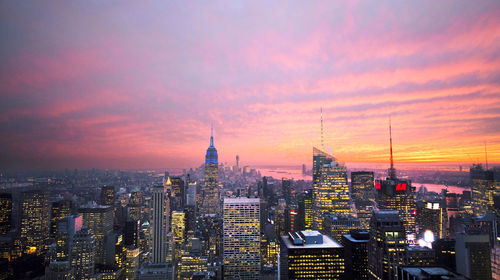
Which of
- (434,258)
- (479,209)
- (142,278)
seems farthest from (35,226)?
(479,209)

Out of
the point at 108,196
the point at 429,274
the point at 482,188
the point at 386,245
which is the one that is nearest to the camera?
the point at 429,274

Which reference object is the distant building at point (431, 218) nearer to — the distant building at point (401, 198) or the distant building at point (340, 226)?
the distant building at point (401, 198)

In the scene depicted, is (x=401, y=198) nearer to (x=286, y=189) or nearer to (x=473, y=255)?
(x=473, y=255)

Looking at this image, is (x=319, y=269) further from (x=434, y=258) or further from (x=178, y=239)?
(x=178, y=239)

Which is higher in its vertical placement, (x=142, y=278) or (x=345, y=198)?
(x=345, y=198)

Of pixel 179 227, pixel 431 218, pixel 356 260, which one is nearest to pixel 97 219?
pixel 179 227

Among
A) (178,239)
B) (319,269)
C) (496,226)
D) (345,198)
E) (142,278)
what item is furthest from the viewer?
(345,198)

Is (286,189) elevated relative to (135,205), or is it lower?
elevated
